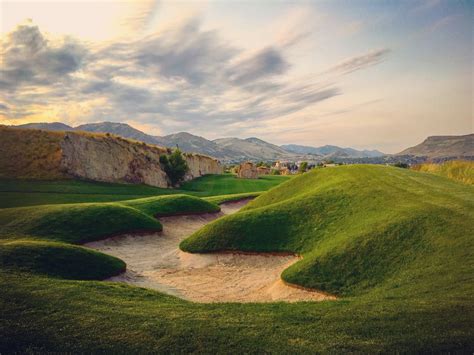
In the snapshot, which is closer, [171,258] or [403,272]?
[403,272]

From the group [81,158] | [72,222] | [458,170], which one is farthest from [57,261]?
[81,158]

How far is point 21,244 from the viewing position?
1612 cm

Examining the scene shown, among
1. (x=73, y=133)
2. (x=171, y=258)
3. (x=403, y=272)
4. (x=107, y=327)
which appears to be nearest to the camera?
(x=107, y=327)

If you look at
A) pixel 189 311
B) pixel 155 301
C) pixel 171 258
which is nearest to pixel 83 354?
pixel 189 311

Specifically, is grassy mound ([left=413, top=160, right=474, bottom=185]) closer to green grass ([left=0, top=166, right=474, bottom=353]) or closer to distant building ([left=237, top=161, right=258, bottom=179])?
green grass ([left=0, top=166, right=474, bottom=353])

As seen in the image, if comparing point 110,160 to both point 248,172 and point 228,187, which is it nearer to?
point 228,187

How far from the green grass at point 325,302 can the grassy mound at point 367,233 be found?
0.07 meters

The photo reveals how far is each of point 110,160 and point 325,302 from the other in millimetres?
63136

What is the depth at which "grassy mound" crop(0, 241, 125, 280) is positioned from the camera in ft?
46.8

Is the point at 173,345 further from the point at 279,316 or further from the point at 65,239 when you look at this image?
the point at 65,239

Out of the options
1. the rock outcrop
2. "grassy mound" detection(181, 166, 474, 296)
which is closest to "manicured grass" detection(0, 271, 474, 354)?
"grassy mound" detection(181, 166, 474, 296)

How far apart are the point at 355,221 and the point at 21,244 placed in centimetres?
1818

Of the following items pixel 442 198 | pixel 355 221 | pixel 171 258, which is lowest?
pixel 171 258

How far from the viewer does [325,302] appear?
11.3m
